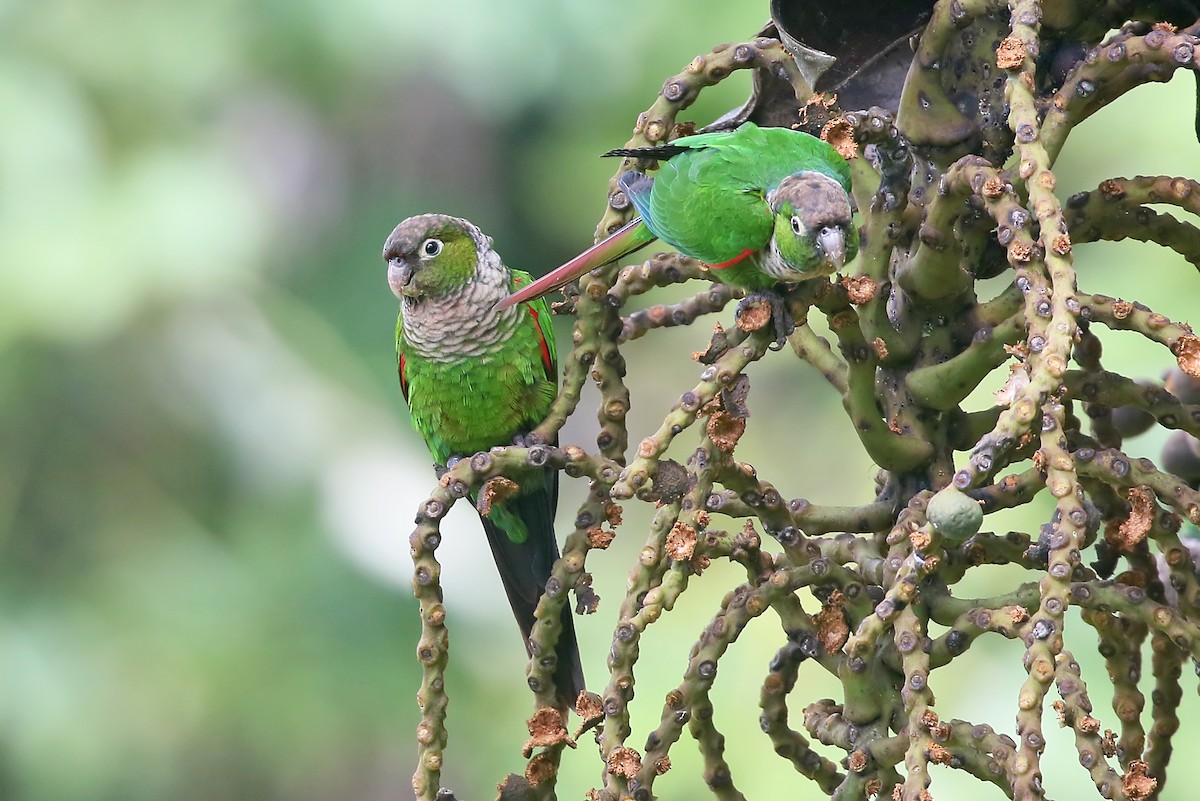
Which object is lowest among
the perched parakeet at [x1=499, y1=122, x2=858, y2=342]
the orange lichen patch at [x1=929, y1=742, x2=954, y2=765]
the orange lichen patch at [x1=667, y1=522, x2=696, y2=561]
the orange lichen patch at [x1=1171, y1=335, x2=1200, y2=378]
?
the orange lichen patch at [x1=929, y1=742, x2=954, y2=765]

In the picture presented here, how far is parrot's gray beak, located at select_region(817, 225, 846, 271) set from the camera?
930 millimetres

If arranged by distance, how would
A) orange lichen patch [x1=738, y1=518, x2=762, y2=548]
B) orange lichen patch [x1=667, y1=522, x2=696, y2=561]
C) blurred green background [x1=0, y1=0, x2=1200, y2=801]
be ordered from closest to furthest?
orange lichen patch [x1=667, y1=522, x2=696, y2=561], orange lichen patch [x1=738, y1=518, x2=762, y2=548], blurred green background [x1=0, y1=0, x2=1200, y2=801]

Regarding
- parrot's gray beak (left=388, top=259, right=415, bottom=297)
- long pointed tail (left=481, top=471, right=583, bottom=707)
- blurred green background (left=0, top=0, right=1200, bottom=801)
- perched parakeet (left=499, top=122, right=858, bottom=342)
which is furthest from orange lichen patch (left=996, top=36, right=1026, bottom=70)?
blurred green background (left=0, top=0, right=1200, bottom=801)

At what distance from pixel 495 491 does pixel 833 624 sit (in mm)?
271

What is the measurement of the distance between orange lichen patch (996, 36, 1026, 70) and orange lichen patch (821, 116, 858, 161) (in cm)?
12

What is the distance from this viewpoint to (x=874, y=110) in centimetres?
90

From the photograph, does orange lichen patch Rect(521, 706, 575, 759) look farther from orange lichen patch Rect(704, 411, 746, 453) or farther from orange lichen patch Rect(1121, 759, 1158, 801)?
orange lichen patch Rect(1121, 759, 1158, 801)

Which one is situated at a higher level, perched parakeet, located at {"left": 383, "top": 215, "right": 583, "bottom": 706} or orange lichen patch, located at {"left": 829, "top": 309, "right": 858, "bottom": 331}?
perched parakeet, located at {"left": 383, "top": 215, "right": 583, "bottom": 706}

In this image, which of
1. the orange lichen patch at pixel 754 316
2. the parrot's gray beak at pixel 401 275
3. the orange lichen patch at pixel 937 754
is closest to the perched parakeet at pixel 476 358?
the parrot's gray beak at pixel 401 275

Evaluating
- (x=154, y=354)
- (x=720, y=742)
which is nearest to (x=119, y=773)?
(x=154, y=354)

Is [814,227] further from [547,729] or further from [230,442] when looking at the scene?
[230,442]

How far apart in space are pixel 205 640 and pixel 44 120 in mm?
1479

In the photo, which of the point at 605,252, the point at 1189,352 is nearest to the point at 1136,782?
the point at 1189,352

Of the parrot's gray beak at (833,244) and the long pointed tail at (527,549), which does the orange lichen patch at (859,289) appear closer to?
the parrot's gray beak at (833,244)
